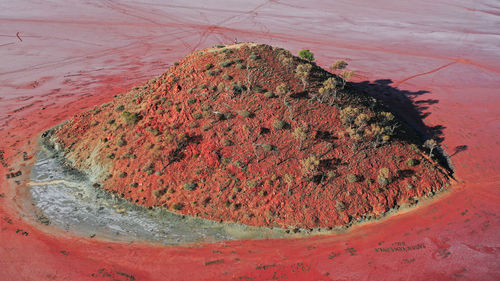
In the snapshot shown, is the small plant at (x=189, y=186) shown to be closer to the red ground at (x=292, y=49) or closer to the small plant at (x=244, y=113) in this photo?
the red ground at (x=292, y=49)

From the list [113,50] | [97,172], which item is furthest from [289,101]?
[113,50]

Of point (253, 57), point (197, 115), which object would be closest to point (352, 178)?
point (197, 115)

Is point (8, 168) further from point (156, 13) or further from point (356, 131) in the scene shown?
point (156, 13)

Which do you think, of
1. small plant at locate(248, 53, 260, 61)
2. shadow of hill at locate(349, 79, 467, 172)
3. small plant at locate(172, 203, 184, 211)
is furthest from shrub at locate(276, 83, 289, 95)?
small plant at locate(172, 203, 184, 211)

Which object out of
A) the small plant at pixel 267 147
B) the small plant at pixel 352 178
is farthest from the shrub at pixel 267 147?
the small plant at pixel 352 178

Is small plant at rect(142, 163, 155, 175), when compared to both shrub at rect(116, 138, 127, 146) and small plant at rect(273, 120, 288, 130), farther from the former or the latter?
small plant at rect(273, 120, 288, 130)

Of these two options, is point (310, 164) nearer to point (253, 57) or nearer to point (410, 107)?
point (253, 57)
